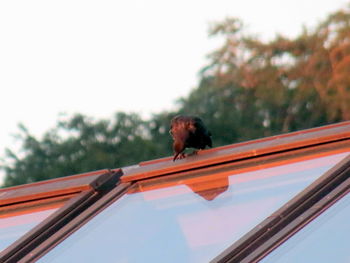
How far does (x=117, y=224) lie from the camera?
5438 millimetres

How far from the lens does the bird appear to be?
6243mm

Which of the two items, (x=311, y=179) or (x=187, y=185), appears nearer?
(x=311, y=179)

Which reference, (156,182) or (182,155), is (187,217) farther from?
(182,155)

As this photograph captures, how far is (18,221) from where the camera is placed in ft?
18.9

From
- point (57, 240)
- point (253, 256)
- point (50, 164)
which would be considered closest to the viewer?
point (253, 256)

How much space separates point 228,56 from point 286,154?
44.1 m

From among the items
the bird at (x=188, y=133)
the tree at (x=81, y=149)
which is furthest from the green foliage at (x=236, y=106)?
the bird at (x=188, y=133)

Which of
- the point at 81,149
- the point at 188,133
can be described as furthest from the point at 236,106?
the point at 188,133

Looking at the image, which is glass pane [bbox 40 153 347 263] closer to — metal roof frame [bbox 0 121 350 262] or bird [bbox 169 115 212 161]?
metal roof frame [bbox 0 121 350 262]

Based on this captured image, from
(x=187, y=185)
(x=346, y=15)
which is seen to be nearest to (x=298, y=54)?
(x=346, y=15)

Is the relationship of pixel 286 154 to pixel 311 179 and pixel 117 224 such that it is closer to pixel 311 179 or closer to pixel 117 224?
pixel 311 179

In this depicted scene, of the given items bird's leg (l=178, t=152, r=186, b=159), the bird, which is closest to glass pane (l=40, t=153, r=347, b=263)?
A: bird's leg (l=178, t=152, r=186, b=159)

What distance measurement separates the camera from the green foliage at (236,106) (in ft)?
136

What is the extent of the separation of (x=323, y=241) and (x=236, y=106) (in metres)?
42.8
